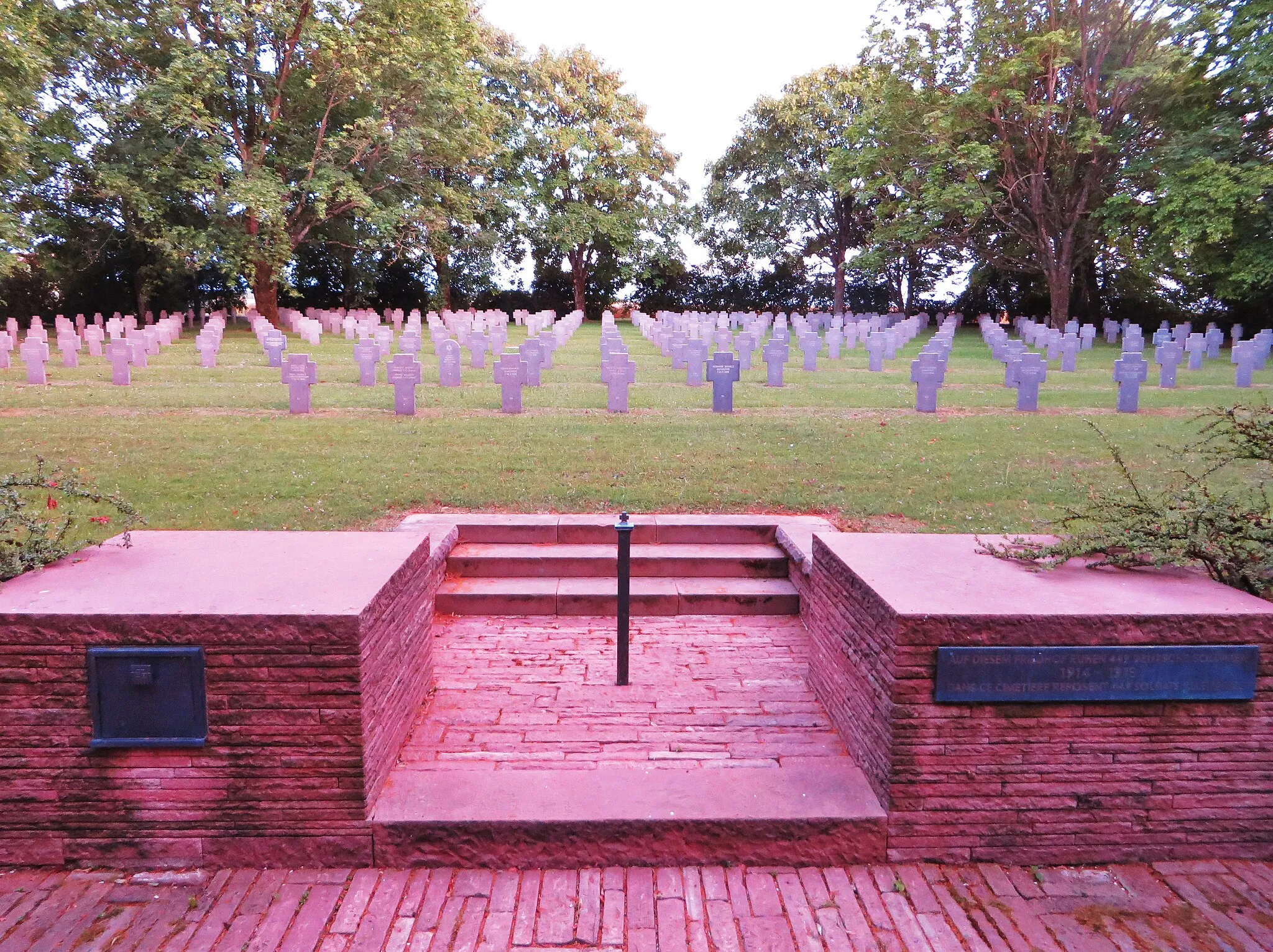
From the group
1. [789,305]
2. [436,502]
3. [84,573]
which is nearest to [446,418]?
[436,502]

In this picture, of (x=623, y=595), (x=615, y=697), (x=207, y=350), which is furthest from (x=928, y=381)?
(x=207, y=350)

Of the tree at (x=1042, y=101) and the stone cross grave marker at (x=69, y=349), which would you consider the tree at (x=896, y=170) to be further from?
the stone cross grave marker at (x=69, y=349)

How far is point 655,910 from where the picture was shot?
327 cm

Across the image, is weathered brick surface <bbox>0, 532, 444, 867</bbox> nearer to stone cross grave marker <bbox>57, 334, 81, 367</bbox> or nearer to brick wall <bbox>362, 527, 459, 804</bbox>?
brick wall <bbox>362, 527, 459, 804</bbox>

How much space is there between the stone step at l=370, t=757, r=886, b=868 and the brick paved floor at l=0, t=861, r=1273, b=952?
0.19 feet

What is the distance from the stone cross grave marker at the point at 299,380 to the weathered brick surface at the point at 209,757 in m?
10.9

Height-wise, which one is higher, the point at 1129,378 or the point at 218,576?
the point at 1129,378

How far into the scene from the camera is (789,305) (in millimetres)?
50938

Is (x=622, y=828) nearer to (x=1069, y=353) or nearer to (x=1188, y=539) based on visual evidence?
(x=1188, y=539)

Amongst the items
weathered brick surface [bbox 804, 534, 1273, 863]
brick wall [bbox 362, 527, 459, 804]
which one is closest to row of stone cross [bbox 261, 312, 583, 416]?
brick wall [bbox 362, 527, 459, 804]

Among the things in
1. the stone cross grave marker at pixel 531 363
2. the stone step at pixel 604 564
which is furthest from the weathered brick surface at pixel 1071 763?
the stone cross grave marker at pixel 531 363

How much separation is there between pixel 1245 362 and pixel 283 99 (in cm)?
2912

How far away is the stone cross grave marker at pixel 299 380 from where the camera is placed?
13.8 metres

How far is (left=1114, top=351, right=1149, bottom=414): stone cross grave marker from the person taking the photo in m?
15.2
